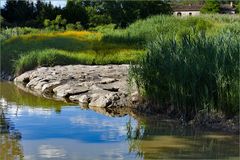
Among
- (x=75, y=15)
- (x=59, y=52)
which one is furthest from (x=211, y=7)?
(x=59, y=52)

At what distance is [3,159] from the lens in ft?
20.3

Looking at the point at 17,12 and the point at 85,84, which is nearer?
the point at 85,84

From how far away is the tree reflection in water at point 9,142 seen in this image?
20.8 ft

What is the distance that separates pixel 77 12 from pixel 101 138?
34546mm

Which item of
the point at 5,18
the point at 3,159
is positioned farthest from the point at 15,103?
the point at 5,18

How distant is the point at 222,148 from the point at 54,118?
135 inches

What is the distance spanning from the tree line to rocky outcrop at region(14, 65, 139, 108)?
22.7 metres

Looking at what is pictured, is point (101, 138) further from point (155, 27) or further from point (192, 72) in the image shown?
point (155, 27)

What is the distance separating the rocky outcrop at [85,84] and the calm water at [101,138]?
27.7 inches

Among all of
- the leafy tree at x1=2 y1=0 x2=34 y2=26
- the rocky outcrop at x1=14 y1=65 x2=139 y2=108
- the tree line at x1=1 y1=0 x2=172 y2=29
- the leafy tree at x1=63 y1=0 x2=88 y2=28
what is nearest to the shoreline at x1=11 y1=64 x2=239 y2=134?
the rocky outcrop at x1=14 y1=65 x2=139 y2=108

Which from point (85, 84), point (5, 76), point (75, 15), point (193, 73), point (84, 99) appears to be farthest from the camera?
point (75, 15)

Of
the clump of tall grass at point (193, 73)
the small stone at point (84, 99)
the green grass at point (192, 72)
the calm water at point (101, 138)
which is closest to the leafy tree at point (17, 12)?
the small stone at point (84, 99)

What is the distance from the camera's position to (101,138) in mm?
7305

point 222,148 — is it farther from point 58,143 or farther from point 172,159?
point 58,143
